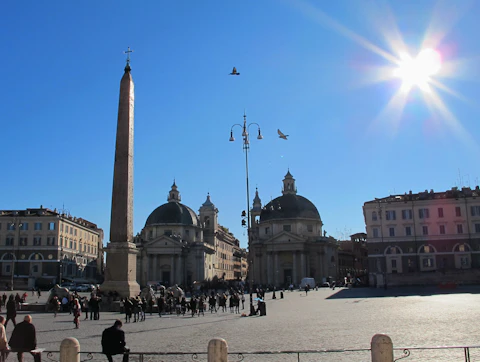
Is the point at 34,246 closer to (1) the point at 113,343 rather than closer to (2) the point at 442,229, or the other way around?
(2) the point at 442,229

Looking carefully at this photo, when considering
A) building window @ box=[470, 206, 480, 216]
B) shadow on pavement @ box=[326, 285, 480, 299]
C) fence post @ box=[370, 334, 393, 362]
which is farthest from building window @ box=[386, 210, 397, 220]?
fence post @ box=[370, 334, 393, 362]

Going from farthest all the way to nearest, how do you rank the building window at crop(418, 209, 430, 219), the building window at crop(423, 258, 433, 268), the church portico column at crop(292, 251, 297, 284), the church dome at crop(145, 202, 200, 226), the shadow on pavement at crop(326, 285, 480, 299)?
the church dome at crop(145, 202, 200, 226) → the church portico column at crop(292, 251, 297, 284) → the building window at crop(418, 209, 430, 219) → the building window at crop(423, 258, 433, 268) → the shadow on pavement at crop(326, 285, 480, 299)

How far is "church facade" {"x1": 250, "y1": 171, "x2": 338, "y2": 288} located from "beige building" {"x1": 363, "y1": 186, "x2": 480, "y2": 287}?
1806cm

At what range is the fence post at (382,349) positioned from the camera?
25.5 ft

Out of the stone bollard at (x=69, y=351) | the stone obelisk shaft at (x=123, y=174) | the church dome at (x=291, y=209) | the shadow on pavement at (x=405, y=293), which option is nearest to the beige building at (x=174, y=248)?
the church dome at (x=291, y=209)

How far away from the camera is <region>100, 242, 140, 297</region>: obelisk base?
24.0 metres

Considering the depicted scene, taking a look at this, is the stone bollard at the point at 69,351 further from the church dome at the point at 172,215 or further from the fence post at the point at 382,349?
the church dome at the point at 172,215

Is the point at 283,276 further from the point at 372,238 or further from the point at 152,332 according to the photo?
the point at 152,332

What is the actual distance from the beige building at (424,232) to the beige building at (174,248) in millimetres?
31694

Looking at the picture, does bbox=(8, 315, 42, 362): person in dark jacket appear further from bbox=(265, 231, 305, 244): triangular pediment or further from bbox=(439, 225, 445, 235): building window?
bbox=(265, 231, 305, 244): triangular pediment

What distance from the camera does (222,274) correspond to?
4350 inches

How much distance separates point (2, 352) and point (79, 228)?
2925 inches

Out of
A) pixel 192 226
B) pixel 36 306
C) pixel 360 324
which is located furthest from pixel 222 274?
pixel 360 324

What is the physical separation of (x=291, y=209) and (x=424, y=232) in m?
26.8
